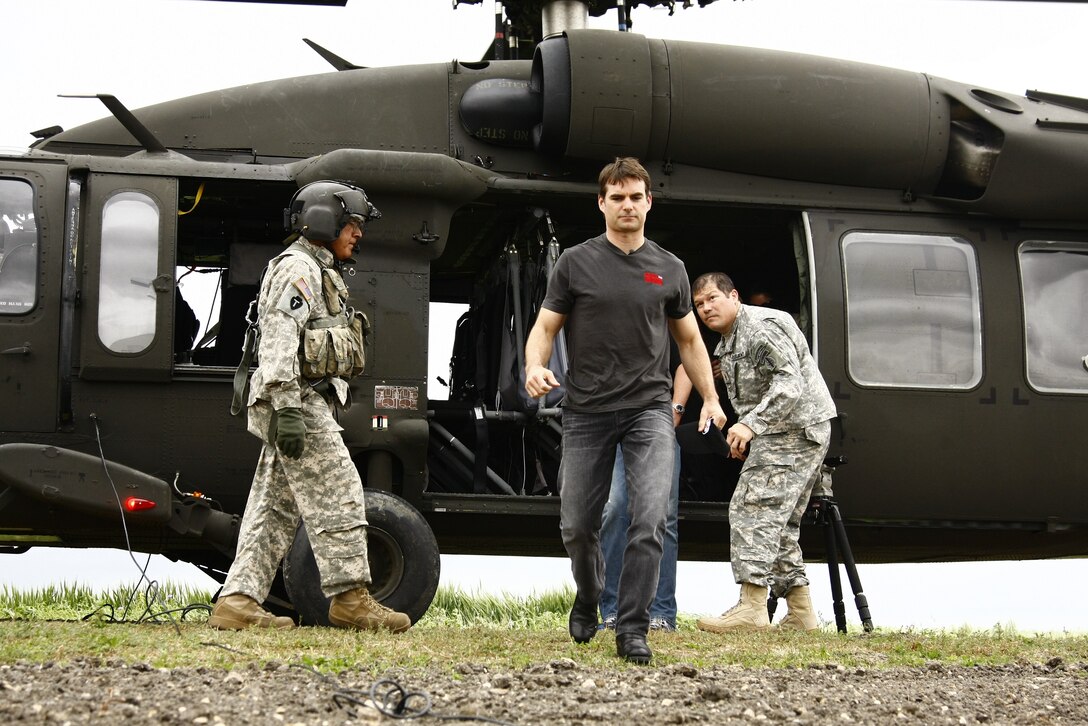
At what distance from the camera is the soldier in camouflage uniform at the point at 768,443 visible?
6625 mm

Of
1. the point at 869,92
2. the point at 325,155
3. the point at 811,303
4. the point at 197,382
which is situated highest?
the point at 869,92

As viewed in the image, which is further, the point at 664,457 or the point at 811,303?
the point at 811,303

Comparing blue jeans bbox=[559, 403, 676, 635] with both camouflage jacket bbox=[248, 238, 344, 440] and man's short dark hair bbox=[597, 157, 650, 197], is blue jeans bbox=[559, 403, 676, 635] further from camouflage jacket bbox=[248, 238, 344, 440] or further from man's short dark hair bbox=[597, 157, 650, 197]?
camouflage jacket bbox=[248, 238, 344, 440]

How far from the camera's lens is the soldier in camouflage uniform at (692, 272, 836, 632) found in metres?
6.62

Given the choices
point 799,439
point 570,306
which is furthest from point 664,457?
point 799,439

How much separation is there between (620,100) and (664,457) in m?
2.81

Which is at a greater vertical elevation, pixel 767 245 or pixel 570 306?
pixel 767 245

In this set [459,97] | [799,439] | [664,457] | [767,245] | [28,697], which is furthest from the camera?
[767,245]

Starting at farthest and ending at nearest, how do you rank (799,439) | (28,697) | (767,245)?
(767,245), (799,439), (28,697)

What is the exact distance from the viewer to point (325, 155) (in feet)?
22.8

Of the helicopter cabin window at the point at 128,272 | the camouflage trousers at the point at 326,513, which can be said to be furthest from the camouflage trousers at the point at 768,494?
the helicopter cabin window at the point at 128,272

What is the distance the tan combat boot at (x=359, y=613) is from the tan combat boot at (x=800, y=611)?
2.23 metres

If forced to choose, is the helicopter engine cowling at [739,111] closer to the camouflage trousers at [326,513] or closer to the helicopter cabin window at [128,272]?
the helicopter cabin window at [128,272]

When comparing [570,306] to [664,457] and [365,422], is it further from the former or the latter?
[365,422]
